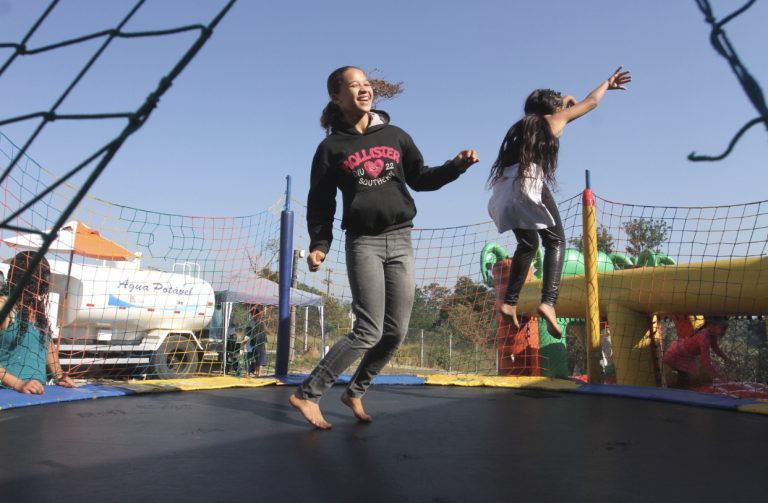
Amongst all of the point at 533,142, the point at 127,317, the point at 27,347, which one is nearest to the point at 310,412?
the point at 533,142

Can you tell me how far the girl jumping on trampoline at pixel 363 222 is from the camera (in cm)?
189

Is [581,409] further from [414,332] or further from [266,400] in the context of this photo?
[414,332]

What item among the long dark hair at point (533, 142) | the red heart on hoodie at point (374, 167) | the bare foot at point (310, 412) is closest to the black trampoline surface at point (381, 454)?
the bare foot at point (310, 412)

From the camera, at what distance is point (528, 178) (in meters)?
2.38

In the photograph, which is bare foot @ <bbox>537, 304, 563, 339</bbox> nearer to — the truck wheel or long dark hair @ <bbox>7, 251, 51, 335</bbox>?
long dark hair @ <bbox>7, 251, 51, 335</bbox>

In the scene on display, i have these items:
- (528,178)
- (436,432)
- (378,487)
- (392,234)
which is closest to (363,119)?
(392,234)

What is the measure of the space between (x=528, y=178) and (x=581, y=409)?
3.00 feet

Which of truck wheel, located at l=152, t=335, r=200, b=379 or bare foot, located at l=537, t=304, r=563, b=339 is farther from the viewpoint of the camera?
truck wheel, located at l=152, t=335, r=200, b=379

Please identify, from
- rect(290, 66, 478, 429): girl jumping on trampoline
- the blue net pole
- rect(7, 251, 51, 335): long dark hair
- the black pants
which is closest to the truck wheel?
the blue net pole

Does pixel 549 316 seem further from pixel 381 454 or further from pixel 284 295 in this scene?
pixel 284 295

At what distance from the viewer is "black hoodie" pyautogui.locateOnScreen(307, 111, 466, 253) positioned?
1927mm

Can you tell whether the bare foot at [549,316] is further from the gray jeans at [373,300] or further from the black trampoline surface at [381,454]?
the gray jeans at [373,300]

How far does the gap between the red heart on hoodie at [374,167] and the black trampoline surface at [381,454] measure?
30.4 inches

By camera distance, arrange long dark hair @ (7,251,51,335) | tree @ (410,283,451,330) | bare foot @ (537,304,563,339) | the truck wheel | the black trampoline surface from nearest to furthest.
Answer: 1. the black trampoline surface
2. bare foot @ (537,304,563,339)
3. long dark hair @ (7,251,51,335)
4. tree @ (410,283,451,330)
5. the truck wheel
